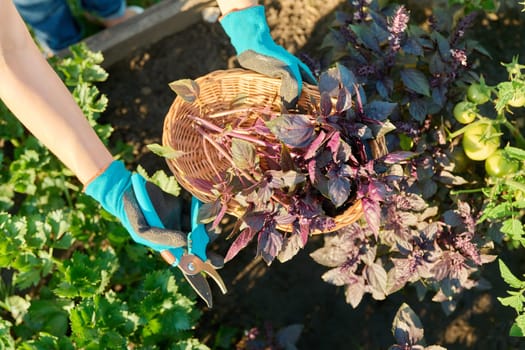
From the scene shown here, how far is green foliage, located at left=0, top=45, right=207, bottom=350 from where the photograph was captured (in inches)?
71.9

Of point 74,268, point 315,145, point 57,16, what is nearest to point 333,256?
point 315,145

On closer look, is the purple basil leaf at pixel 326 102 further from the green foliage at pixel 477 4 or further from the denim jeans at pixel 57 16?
the denim jeans at pixel 57 16

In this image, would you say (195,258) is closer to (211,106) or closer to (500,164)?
(211,106)

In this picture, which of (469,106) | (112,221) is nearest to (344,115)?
(469,106)

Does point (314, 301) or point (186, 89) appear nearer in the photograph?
point (186, 89)

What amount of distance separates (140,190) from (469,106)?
1.07 m

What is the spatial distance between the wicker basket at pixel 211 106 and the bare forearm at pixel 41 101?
0.23 m

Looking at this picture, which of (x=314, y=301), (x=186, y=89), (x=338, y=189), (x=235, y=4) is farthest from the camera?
(x=314, y=301)

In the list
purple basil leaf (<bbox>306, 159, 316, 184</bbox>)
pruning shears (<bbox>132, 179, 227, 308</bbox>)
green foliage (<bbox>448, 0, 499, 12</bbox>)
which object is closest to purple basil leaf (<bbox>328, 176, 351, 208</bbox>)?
purple basil leaf (<bbox>306, 159, 316, 184</bbox>)

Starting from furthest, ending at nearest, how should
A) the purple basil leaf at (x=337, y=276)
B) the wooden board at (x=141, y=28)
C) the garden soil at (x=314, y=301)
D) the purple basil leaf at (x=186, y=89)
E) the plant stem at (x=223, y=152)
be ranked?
the wooden board at (x=141, y=28) → the garden soil at (x=314, y=301) → the purple basil leaf at (x=337, y=276) → the purple basil leaf at (x=186, y=89) → the plant stem at (x=223, y=152)

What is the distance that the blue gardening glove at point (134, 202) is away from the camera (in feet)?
5.19

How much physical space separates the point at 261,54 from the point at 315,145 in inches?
16.5

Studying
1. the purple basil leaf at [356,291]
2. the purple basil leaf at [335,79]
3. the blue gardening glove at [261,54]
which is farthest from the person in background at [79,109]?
the purple basil leaf at [356,291]

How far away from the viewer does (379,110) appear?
1510mm
